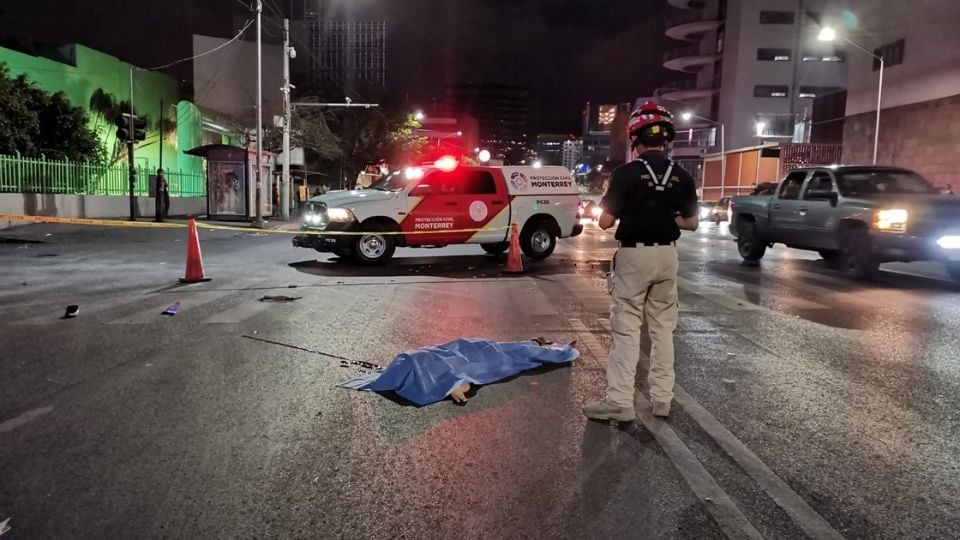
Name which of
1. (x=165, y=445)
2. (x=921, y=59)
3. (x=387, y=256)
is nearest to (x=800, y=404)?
(x=165, y=445)

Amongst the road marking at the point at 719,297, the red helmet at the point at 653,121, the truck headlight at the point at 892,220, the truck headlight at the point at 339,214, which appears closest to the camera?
the red helmet at the point at 653,121

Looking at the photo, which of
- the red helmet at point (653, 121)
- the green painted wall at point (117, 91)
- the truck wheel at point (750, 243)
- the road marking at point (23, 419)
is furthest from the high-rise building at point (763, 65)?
the road marking at point (23, 419)

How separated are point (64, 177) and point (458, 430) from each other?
969 inches

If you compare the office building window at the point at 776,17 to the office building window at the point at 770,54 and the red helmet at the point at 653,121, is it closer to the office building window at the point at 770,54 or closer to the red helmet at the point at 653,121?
the office building window at the point at 770,54

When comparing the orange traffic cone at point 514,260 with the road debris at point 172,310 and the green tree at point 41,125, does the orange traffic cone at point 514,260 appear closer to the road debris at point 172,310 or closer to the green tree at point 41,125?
the road debris at point 172,310

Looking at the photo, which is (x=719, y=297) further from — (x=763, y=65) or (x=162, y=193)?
(x=763, y=65)

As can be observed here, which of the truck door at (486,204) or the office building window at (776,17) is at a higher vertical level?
the office building window at (776,17)

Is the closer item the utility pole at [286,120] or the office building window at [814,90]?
the utility pole at [286,120]

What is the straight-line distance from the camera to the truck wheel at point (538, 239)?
15141mm

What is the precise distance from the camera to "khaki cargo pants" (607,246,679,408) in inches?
180

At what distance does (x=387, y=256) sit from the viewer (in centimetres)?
1383

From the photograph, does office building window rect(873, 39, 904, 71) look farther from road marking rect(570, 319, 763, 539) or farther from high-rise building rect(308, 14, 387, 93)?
high-rise building rect(308, 14, 387, 93)

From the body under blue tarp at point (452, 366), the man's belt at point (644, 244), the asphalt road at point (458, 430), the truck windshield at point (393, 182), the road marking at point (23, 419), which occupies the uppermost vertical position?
the truck windshield at point (393, 182)

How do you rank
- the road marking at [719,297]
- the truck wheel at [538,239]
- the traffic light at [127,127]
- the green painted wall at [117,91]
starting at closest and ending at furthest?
the road marking at [719,297], the truck wheel at [538,239], the traffic light at [127,127], the green painted wall at [117,91]
